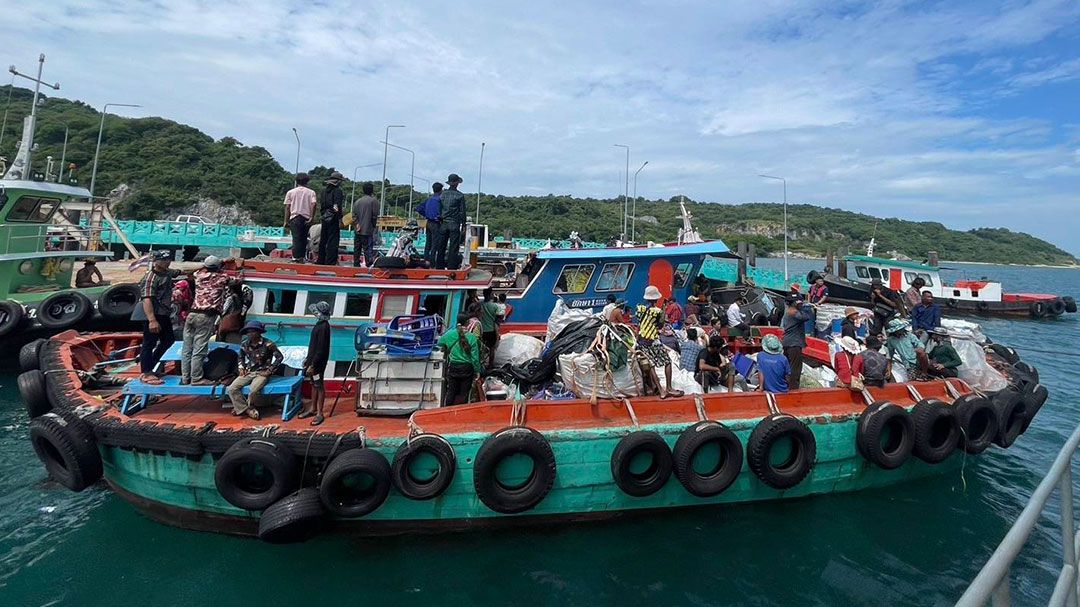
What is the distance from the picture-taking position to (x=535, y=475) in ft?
19.8

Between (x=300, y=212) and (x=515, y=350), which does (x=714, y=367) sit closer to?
(x=515, y=350)

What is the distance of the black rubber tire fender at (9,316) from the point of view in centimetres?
1187

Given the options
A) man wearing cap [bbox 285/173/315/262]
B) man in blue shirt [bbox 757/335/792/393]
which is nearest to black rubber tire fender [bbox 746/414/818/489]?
man in blue shirt [bbox 757/335/792/393]

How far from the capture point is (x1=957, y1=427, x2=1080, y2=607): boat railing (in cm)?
138

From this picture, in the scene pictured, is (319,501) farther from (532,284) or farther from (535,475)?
(532,284)

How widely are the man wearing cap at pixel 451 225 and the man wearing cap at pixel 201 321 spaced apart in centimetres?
389

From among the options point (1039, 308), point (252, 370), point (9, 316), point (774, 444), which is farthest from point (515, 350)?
point (1039, 308)

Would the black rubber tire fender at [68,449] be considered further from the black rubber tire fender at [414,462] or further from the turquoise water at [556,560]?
the black rubber tire fender at [414,462]

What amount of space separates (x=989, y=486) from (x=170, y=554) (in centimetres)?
1140

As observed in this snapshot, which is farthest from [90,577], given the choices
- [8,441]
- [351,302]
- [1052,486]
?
[1052,486]

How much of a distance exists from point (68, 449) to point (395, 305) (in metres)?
4.11

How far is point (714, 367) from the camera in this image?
25.0 feet

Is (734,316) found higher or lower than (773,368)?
higher

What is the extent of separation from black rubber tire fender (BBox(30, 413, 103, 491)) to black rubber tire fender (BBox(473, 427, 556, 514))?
14.5ft
